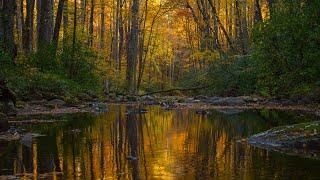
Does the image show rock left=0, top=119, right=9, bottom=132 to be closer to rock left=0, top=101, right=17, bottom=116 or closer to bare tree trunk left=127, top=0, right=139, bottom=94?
rock left=0, top=101, right=17, bottom=116

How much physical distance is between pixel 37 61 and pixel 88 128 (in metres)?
11.6

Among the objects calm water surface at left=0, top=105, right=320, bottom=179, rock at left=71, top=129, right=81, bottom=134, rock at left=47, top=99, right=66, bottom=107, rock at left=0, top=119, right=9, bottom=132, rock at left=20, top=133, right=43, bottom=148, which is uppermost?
rock at left=47, top=99, right=66, bottom=107

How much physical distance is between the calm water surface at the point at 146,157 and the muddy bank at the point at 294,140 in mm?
330

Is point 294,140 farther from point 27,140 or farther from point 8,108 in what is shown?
point 8,108

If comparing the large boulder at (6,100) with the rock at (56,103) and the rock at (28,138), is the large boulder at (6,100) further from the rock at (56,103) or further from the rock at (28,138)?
the rock at (28,138)

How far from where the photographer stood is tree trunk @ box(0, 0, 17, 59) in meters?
17.5

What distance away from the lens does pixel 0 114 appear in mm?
11133

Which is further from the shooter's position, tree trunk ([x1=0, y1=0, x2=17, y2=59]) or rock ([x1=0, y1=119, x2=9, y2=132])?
tree trunk ([x1=0, y1=0, x2=17, y2=59])

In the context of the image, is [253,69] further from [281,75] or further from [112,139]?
[112,139]

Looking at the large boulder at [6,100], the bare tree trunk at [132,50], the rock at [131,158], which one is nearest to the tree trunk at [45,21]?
the bare tree trunk at [132,50]

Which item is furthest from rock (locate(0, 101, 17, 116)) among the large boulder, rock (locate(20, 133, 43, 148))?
rock (locate(20, 133, 43, 148))

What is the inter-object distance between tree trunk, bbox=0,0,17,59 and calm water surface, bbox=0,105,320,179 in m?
9.14

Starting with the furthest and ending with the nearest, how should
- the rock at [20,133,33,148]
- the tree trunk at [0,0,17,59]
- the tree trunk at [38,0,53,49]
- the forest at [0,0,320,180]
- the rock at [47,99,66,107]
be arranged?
the tree trunk at [38,0,53,49] < the tree trunk at [0,0,17,59] < the rock at [47,99,66,107] < the rock at [20,133,33,148] < the forest at [0,0,320,180]

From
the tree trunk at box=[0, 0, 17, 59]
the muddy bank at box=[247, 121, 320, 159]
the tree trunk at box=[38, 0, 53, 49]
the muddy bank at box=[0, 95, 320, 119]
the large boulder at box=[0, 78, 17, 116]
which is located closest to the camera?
the muddy bank at box=[247, 121, 320, 159]
